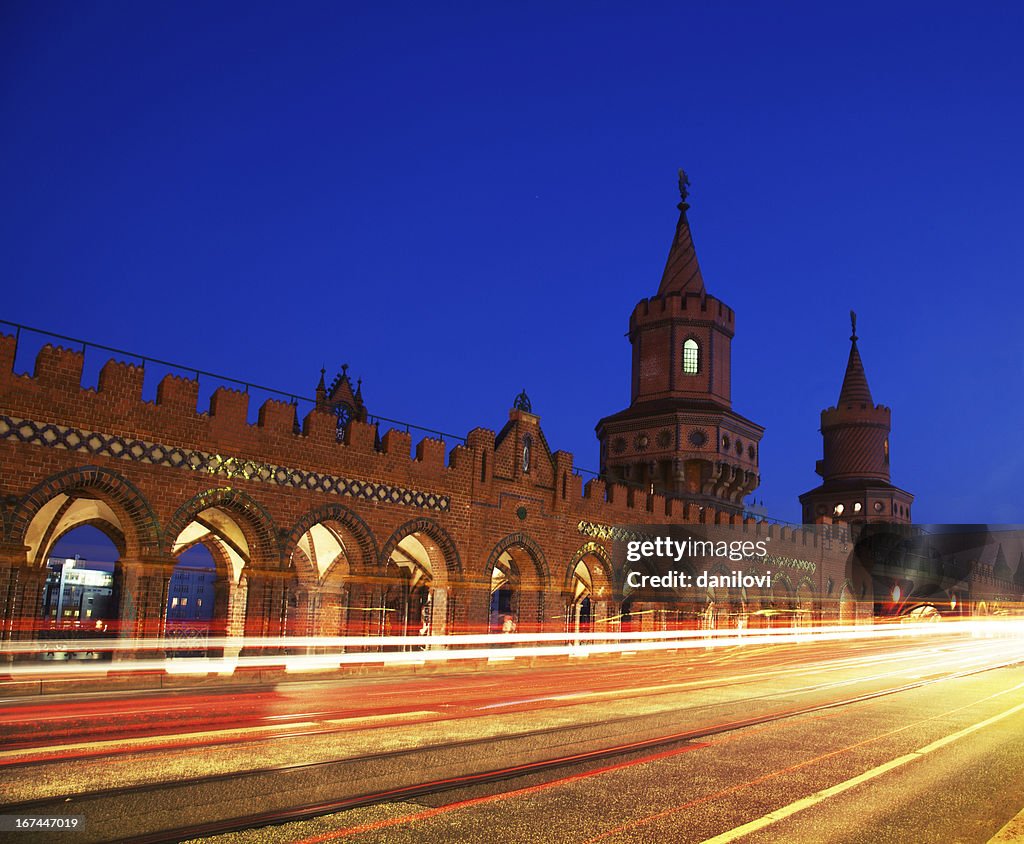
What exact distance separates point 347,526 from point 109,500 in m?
6.22

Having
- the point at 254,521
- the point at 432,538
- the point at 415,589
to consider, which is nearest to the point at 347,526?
the point at 254,521

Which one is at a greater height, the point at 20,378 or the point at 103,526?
the point at 20,378

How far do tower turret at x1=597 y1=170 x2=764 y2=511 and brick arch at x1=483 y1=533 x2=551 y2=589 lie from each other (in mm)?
13963

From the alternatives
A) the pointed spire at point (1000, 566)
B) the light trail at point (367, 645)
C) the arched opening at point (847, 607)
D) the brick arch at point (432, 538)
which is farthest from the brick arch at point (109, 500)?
the pointed spire at point (1000, 566)

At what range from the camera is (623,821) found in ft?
21.5

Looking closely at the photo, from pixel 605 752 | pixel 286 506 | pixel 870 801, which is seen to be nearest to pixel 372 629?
pixel 286 506

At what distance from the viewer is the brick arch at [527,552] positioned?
27.6 m

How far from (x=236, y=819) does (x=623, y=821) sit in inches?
105

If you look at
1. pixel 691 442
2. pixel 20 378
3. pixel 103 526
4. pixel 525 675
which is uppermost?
pixel 691 442

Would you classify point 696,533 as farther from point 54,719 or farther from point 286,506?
point 54,719

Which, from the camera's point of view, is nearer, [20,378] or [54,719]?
[54,719]

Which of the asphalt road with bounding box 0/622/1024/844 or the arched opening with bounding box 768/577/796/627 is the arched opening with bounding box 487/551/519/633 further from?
the asphalt road with bounding box 0/622/1024/844

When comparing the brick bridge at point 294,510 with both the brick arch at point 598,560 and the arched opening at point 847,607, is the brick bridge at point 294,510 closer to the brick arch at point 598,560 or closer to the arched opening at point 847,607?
the brick arch at point 598,560

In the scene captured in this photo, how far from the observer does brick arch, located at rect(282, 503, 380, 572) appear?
22.1 metres
